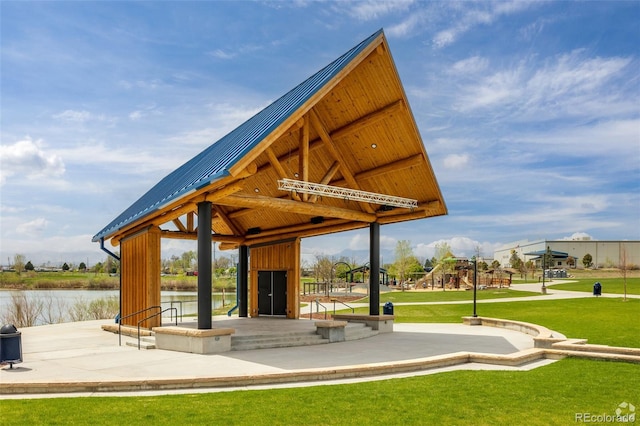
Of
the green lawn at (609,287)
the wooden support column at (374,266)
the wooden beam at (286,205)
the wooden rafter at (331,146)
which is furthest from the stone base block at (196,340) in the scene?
the green lawn at (609,287)

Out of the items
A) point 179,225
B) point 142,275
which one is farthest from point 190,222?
point 142,275

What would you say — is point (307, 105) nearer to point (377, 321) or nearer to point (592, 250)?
point (377, 321)

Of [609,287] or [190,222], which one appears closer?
[190,222]

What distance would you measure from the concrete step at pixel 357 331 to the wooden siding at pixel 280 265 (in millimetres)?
4314

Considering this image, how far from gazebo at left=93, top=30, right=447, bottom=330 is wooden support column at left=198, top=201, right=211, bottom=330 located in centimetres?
2

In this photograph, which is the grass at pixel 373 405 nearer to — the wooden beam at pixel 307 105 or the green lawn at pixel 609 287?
the wooden beam at pixel 307 105

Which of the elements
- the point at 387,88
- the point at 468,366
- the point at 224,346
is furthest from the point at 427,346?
the point at 387,88

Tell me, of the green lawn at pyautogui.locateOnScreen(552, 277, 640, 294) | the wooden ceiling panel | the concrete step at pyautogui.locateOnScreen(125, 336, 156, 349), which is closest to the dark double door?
the wooden ceiling panel

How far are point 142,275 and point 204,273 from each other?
203 inches

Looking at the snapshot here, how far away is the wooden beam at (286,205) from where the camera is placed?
41.8ft

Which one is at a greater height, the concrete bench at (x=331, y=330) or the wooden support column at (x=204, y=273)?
the wooden support column at (x=204, y=273)

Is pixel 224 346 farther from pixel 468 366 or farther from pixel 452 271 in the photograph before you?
pixel 452 271

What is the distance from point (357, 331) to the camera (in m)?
16.0

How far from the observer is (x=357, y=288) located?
51438 mm
